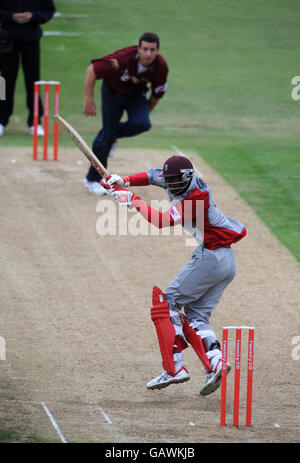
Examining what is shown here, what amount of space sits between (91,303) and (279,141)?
25.5 feet

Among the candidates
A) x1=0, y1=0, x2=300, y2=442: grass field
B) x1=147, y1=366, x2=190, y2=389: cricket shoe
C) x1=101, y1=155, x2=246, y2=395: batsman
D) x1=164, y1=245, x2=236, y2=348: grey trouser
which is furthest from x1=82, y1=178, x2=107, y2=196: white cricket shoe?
x1=147, y1=366, x2=190, y2=389: cricket shoe

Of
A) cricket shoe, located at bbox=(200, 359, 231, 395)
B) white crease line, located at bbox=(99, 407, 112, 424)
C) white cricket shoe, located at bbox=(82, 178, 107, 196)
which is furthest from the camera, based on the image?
white cricket shoe, located at bbox=(82, 178, 107, 196)

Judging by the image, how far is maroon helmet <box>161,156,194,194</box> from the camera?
7.54 metres

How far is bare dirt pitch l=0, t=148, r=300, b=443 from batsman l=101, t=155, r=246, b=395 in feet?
1.20

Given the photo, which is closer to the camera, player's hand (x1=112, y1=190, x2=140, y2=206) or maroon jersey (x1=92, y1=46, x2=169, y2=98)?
player's hand (x1=112, y1=190, x2=140, y2=206)

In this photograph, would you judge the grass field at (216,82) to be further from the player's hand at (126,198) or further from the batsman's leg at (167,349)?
the player's hand at (126,198)

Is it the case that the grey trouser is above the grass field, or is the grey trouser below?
above

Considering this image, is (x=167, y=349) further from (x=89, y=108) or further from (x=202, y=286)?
(x=89, y=108)

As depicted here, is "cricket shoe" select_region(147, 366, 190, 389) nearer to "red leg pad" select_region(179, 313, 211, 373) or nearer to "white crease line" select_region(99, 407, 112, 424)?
"red leg pad" select_region(179, 313, 211, 373)

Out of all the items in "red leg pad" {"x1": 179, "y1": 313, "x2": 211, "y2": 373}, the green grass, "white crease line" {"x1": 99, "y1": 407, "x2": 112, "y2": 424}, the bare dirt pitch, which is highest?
"red leg pad" {"x1": 179, "y1": 313, "x2": 211, "y2": 373}

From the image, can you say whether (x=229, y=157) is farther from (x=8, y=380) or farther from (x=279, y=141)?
(x=8, y=380)

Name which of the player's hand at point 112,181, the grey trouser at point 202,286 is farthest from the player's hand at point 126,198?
the grey trouser at point 202,286

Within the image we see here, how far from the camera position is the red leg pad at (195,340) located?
7.72 m
